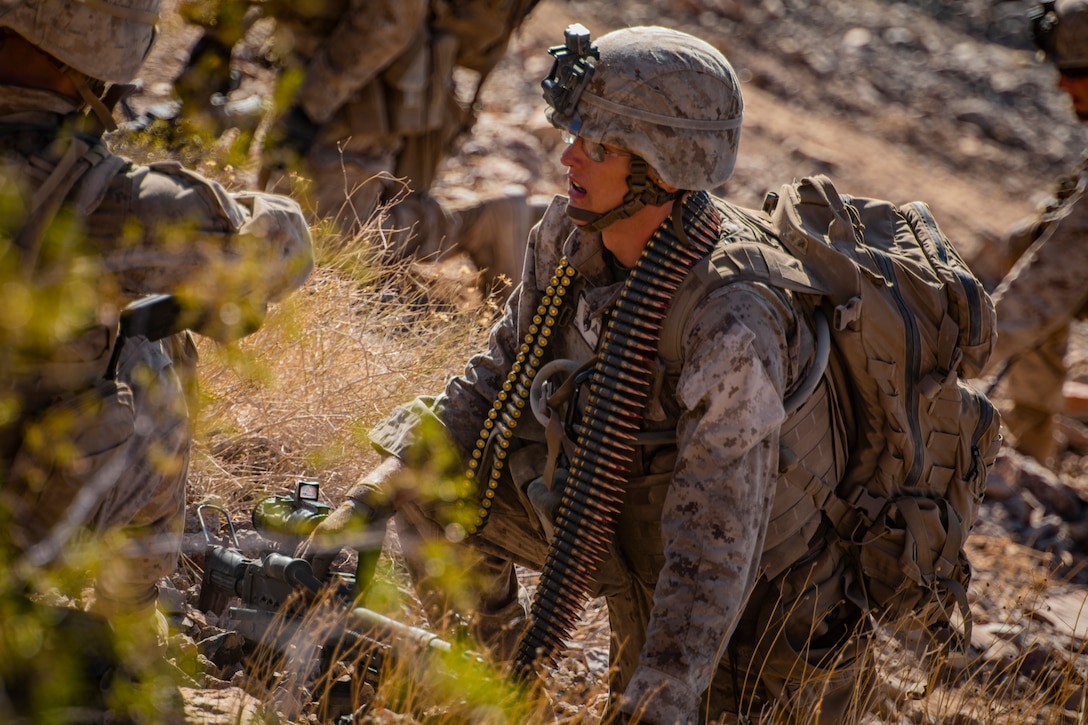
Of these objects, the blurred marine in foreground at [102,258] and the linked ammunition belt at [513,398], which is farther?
the linked ammunition belt at [513,398]

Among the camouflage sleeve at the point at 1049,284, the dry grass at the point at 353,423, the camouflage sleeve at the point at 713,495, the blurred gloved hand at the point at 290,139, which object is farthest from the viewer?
the camouflage sleeve at the point at 1049,284

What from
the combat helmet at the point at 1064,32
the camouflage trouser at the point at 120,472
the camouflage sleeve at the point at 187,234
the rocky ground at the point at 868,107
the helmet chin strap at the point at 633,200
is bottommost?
the rocky ground at the point at 868,107

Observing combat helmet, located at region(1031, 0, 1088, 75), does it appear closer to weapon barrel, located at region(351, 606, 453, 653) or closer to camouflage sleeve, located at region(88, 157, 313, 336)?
camouflage sleeve, located at region(88, 157, 313, 336)

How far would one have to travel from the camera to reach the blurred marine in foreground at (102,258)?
3057 millimetres

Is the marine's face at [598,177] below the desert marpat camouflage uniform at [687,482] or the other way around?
the other way around

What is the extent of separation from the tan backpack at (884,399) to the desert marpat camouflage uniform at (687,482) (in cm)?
20

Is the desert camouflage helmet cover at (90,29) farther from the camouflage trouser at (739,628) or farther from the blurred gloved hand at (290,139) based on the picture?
the blurred gloved hand at (290,139)

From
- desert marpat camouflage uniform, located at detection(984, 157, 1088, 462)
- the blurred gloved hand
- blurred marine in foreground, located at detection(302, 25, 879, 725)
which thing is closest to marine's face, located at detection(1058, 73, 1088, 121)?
desert marpat camouflage uniform, located at detection(984, 157, 1088, 462)

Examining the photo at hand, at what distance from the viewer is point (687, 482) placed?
138 inches

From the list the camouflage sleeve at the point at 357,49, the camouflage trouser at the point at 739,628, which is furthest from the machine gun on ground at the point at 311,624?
the camouflage sleeve at the point at 357,49

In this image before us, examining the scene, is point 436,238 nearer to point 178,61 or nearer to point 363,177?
point 363,177

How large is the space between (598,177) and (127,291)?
4.92ft

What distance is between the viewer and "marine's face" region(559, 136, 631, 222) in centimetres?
380

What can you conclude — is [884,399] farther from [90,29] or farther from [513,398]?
[90,29]
